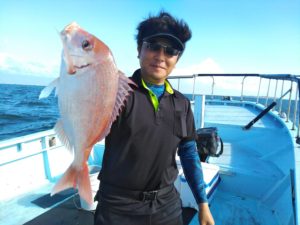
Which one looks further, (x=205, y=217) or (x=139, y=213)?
(x=205, y=217)

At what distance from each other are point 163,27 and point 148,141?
80 centimetres

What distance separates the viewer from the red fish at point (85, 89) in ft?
3.78

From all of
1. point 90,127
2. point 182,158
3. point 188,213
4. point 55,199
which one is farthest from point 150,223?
point 55,199

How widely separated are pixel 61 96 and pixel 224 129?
619cm

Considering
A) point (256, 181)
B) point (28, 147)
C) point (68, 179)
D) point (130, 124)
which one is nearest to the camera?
point (68, 179)

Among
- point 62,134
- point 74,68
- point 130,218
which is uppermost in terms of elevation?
point 74,68

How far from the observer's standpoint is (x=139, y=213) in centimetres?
159

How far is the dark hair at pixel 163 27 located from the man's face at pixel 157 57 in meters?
0.09

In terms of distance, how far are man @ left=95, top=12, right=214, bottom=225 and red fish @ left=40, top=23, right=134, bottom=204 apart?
299 mm

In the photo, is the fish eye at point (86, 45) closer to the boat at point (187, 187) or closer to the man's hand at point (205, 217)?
the man's hand at point (205, 217)

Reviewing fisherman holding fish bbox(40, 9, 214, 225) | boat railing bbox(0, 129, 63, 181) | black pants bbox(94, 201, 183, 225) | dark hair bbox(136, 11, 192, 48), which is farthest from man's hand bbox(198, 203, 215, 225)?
boat railing bbox(0, 129, 63, 181)

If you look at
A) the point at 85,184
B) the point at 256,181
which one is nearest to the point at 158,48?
the point at 85,184

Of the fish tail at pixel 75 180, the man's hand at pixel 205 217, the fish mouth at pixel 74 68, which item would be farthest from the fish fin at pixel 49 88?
the man's hand at pixel 205 217

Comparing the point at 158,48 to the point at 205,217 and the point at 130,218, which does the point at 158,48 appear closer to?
the point at 130,218
